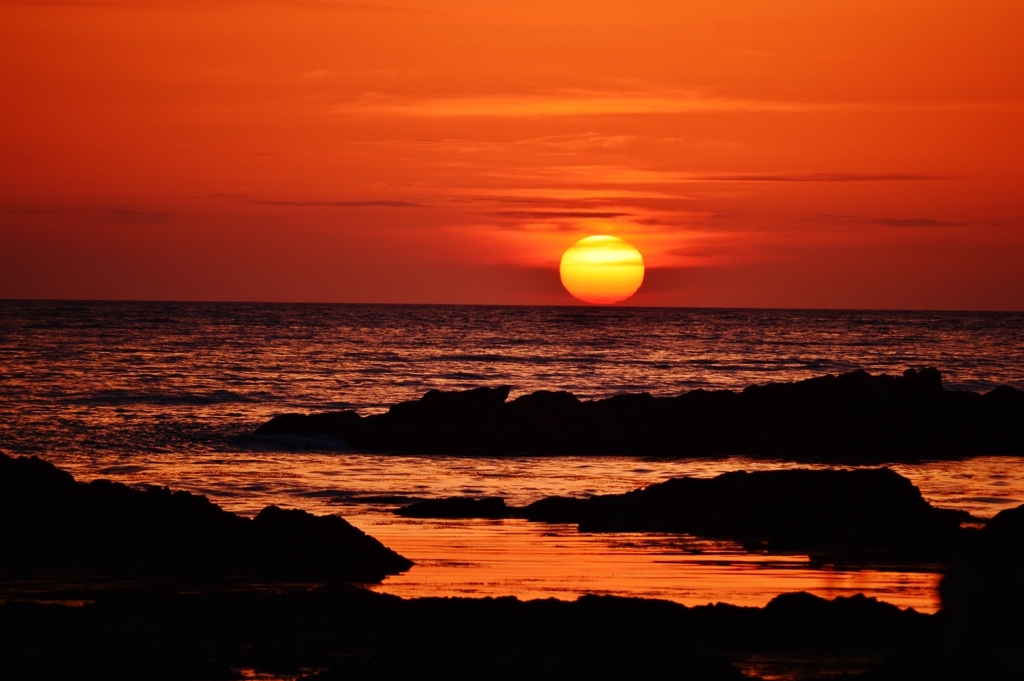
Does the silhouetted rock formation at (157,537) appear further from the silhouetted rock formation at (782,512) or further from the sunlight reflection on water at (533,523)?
the silhouetted rock formation at (782,512)

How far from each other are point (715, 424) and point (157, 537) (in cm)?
2059

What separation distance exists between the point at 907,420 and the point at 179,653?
89.3 ft

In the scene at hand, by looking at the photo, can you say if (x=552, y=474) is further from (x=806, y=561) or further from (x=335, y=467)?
(x=806, y=561)

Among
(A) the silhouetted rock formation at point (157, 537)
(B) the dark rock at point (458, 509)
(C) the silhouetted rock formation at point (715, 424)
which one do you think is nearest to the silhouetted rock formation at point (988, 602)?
(A) the silhouetted rock formation at point (157, 537)

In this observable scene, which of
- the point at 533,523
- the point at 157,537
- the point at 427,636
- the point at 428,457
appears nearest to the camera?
the point at 427,636

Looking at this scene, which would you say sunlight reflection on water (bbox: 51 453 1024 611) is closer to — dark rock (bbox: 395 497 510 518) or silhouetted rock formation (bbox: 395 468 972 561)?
dark rock (bbox: 395 497 510 518)

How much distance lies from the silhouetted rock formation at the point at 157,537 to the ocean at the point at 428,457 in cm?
112

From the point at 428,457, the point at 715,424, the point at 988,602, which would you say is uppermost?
the point at 988,602

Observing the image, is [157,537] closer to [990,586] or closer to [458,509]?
[458,509]

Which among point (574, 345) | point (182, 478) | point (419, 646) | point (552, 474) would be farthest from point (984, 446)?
point (574, 345)

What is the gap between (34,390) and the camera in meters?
44.9

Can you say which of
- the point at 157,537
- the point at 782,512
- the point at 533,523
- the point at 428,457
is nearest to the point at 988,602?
the point at 157,537

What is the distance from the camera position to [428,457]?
29031mm

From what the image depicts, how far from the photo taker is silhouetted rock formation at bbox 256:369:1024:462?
3023 cm
